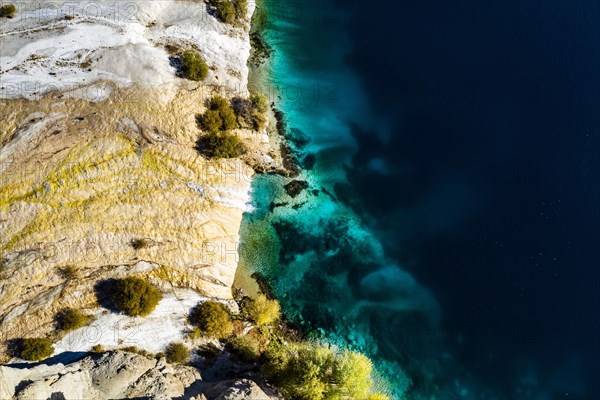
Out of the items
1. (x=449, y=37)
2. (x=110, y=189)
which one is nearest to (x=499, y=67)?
(x=449, y=37)

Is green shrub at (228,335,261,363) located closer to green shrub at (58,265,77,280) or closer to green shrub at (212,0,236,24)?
green shrub at (58,265,77,280)

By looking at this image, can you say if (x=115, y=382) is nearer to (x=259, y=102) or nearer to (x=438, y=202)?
(x=259, y=102)

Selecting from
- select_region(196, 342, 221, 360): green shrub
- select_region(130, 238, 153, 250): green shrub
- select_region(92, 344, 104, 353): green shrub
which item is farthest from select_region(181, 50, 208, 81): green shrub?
select_region(92, 344, 104, 353): green shrub

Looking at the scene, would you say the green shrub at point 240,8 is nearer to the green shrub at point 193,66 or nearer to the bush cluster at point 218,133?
the green shrub at point 193,66

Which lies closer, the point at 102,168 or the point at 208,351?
the point at 102,168

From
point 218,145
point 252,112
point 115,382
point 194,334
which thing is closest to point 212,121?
point 218,145
